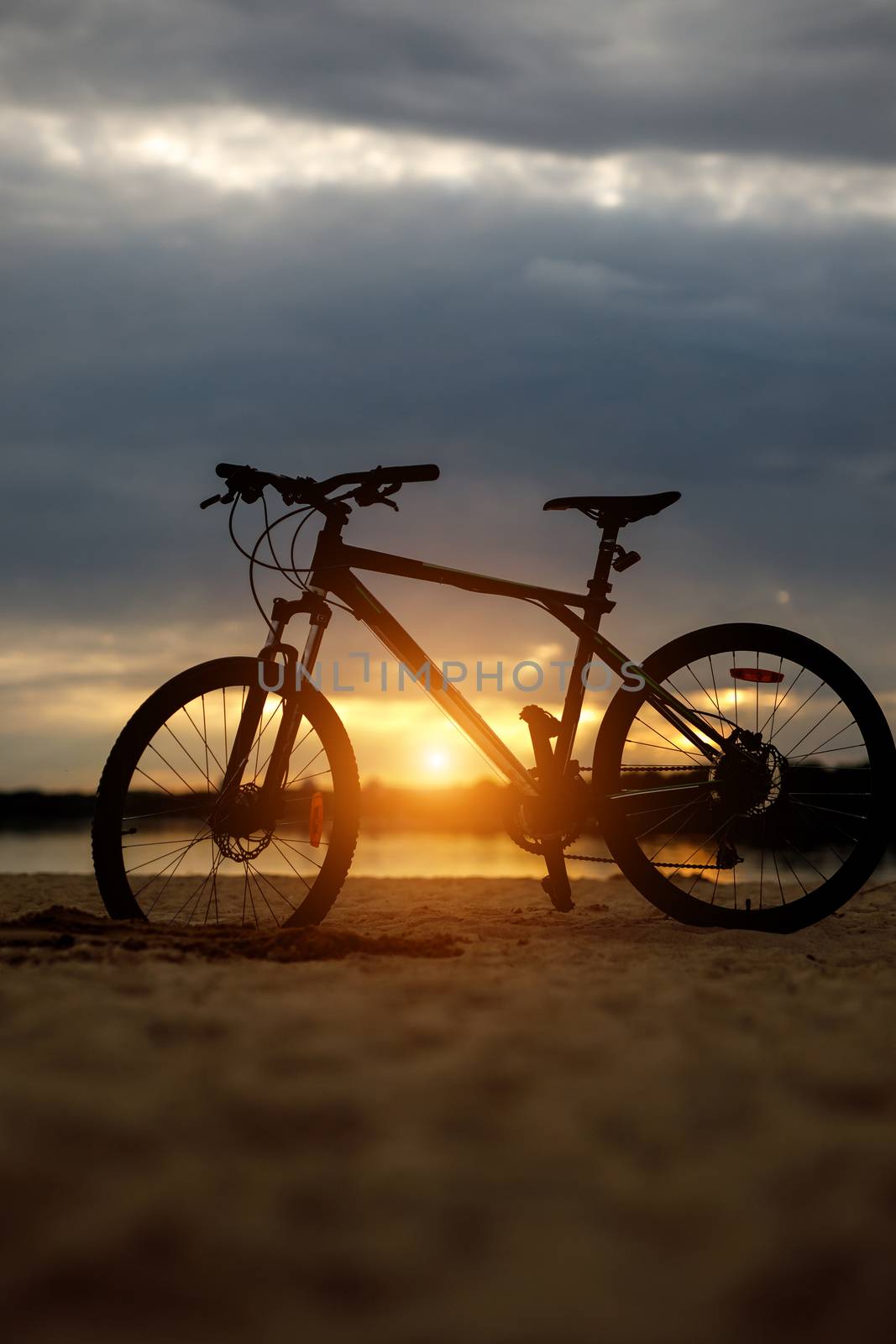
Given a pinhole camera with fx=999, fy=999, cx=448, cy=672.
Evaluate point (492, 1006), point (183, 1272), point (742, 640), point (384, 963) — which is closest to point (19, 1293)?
point (183, 1272)

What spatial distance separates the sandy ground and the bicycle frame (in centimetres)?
162

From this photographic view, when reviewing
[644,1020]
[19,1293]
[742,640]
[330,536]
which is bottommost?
[19,1293]

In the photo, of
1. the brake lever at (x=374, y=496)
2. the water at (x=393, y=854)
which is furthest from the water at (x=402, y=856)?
the brake lever at (x=374, y=496)

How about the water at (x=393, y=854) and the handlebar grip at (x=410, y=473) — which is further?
the water at (x=393, y=854)

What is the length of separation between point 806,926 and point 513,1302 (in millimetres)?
3340

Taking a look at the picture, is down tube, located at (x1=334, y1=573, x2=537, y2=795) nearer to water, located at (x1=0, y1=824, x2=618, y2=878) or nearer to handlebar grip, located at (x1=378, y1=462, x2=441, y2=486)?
handlebar grip, located at (x1=378, y1=462, x2=441, y2=486)

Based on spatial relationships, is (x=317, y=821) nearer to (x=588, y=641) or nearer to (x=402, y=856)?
(x=588, y=641)

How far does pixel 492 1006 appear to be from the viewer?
2.16 metres

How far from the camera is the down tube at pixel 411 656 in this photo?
4.09 meters

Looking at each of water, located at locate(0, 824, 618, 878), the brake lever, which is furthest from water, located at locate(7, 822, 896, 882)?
the brake lever

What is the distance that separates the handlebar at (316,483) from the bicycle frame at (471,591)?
0.12 m

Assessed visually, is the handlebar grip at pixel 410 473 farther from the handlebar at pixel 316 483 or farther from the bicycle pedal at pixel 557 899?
the bicycle pedal at pixel 557 899

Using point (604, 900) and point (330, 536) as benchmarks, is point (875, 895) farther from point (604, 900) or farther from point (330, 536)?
point (330, 536)

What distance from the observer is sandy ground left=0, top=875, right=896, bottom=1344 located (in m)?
1.10
